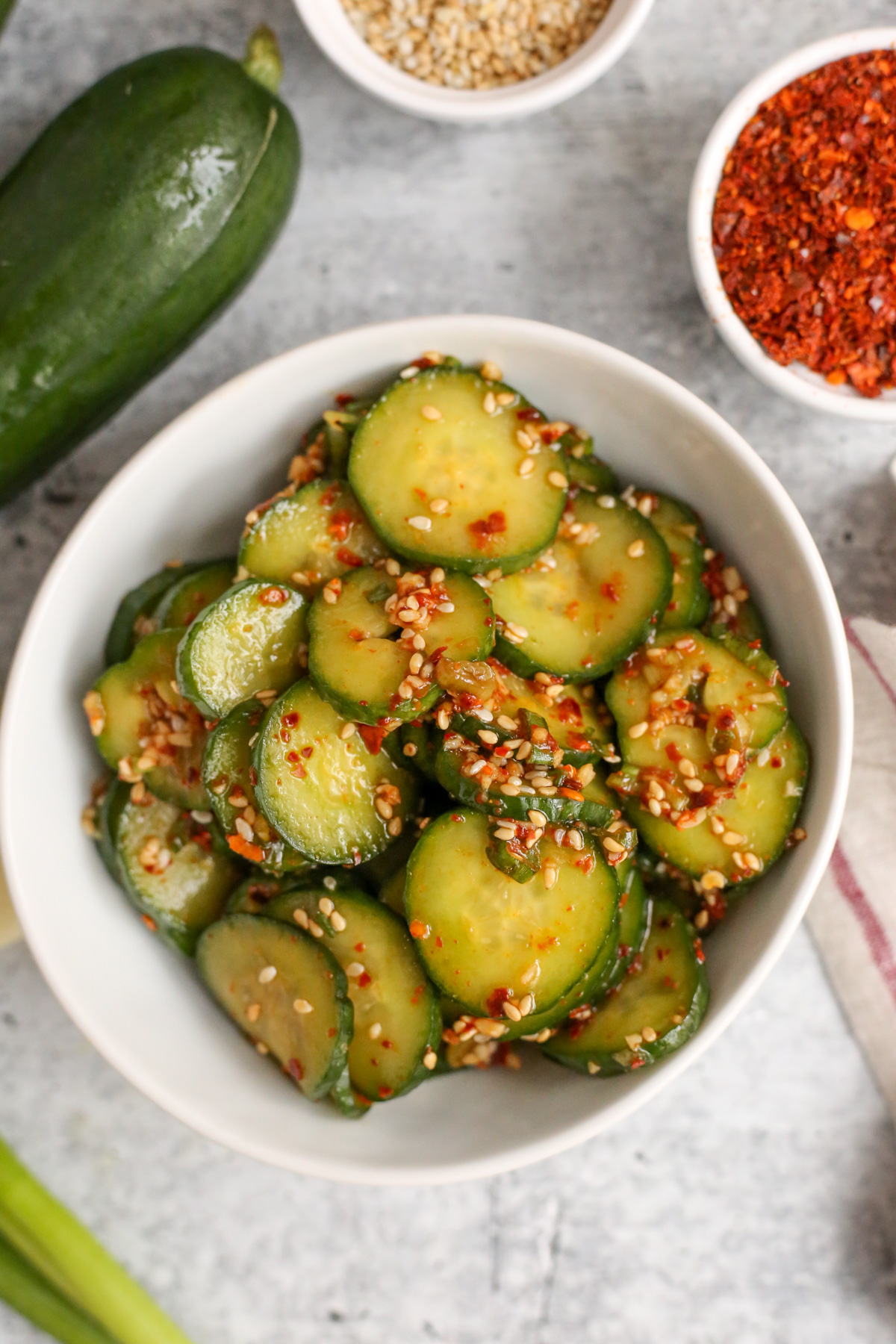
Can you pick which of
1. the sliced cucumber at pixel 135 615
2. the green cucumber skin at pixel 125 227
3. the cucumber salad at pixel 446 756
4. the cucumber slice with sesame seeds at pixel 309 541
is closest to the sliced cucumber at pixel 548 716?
the cucumber salad at pixel 446 756

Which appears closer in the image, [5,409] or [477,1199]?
[5,409]

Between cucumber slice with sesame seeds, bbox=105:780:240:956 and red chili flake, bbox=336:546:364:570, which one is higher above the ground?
red chili flake, bbox=336:546:364:570

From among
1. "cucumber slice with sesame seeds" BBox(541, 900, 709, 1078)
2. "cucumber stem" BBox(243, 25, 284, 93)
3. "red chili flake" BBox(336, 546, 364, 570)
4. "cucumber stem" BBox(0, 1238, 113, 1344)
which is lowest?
"cucumber stem" BBox(0, 1238, 113, 1344)

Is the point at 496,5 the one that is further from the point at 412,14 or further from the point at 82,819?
the point at 82,819

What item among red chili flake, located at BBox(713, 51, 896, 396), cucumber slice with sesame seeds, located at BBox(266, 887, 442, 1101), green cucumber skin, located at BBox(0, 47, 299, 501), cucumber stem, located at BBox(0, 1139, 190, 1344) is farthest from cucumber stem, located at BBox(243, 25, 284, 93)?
cucumber stem, located at BBox(0, 1139, 190, 1344)

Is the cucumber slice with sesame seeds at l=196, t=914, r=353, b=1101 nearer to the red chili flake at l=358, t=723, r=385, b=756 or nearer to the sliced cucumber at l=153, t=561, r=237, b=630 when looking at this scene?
the red chili flake at l=358, t=723, r=385, b=756

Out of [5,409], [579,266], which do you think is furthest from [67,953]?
[579,266]

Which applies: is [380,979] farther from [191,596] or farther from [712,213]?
[712,213]
